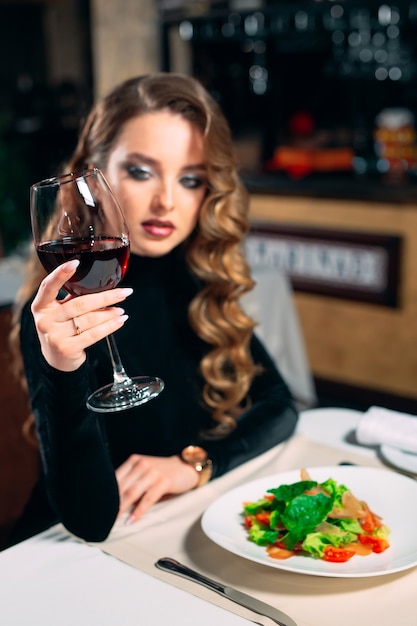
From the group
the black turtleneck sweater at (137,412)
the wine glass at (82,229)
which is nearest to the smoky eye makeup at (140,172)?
the black turtleneck sweater at (137,412)

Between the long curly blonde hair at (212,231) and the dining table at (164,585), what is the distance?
41 cm

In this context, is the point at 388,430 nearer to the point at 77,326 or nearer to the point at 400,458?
the point at 400,458

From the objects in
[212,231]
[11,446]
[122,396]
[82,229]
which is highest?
[82,229]

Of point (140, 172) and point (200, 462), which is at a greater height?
point (140, 172)

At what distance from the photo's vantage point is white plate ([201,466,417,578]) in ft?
3.00

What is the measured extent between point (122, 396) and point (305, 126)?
3945 millimetres

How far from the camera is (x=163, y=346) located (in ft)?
4.95

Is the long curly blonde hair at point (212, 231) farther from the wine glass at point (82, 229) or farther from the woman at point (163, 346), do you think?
the wine glass at point (82, 229)

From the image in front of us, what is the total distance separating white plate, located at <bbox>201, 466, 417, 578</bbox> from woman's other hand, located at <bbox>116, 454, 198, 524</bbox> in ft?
0.36

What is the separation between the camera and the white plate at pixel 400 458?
3.99ft

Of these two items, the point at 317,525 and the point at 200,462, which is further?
the point at 200,462

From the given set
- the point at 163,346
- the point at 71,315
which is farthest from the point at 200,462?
the point at 71,315

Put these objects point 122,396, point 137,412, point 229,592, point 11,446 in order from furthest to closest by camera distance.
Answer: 1. point 11,446
2. point 137,412
3. point 122,396
4. point 229,592

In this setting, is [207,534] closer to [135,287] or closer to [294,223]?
[135,287]
